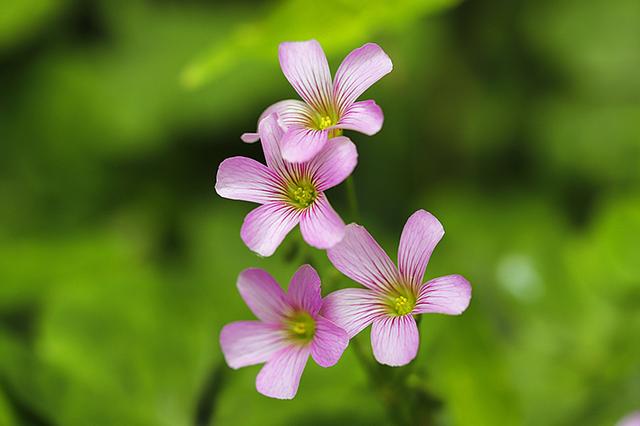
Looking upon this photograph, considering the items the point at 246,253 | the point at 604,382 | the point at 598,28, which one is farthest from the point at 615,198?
the point at 246,253

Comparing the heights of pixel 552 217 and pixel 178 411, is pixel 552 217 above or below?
above

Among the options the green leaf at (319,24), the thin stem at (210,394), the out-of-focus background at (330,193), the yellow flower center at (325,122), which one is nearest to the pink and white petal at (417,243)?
the yellow flower center at (325,122)

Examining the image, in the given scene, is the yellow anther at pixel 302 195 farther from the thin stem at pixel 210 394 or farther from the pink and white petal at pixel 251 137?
the thin stem at pixel 210 394

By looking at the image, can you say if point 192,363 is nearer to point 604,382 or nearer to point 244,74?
point 604,382

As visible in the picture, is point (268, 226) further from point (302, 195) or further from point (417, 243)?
point (417, 243)

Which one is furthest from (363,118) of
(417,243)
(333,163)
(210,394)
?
(210,394)

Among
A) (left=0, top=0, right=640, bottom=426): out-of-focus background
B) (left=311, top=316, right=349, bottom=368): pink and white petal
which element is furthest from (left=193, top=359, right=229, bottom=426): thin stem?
(left=311, top=316, right=349, bottom=368): pink and white petal

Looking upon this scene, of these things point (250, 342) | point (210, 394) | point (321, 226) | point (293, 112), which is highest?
point (293, 112)
